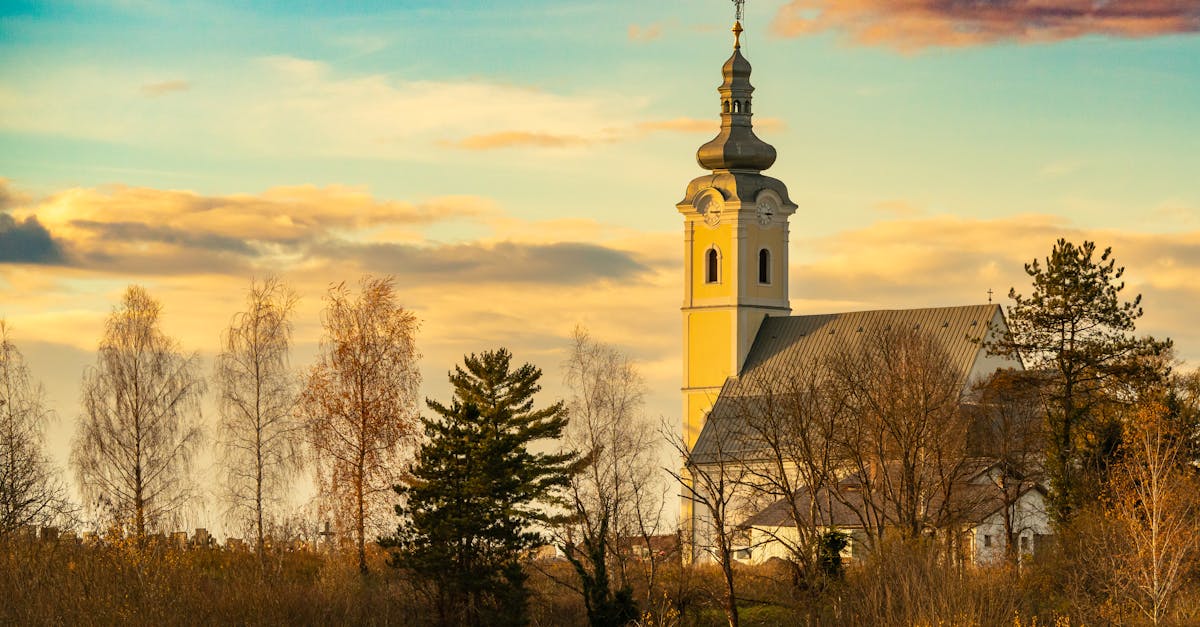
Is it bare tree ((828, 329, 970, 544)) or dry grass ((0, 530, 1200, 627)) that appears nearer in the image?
dry grass ((0, 530, 1200, 627))

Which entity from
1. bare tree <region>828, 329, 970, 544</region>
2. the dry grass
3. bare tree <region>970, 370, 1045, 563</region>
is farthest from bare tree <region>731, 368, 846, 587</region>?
bare tree <region>970, 370, 1045, 563</region>

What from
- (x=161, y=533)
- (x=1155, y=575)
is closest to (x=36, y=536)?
(x=161, y=533)

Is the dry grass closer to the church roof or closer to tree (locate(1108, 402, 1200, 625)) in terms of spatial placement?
tree (locate(1108, 402, 1200, 625))

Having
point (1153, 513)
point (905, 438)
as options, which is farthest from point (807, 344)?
point (1153, 513)

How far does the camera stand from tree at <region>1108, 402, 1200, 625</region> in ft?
149

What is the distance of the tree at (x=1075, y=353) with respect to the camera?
177ft

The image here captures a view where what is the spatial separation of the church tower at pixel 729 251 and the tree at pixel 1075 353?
26.6 metres

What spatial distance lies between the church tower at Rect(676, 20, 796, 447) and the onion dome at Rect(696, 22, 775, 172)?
38 mm

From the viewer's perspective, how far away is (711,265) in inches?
3270

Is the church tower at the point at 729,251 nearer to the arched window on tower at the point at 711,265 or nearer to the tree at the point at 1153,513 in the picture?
the arched window on tower at the point at 711,265

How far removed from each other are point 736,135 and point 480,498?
4136cm

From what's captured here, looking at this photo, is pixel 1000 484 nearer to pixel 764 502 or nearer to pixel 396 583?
pixel 764 502

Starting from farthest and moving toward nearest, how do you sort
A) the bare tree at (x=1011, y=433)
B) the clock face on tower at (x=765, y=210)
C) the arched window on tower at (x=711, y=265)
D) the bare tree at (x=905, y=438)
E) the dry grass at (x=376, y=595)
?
the arched window on tower at (x=711, y=265)
the clock face on tower at (x=765, y=210)
the bare tree at (x=1011, y=433)
the bare tree at (x=905, y=438)
the dry grass at (x=376, y=595)

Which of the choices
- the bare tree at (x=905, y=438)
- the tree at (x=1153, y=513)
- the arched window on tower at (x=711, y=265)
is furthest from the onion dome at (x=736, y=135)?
the tree at (x=1153, y=513)
